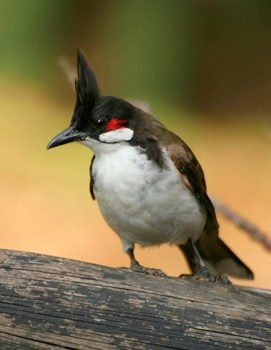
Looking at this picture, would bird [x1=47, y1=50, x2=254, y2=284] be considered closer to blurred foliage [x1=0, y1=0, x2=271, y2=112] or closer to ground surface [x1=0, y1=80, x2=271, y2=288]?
ground surface [x1=0, y1=80, x2=271, y2=288]

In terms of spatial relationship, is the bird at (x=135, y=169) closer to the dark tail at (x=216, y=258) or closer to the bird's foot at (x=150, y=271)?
Result: the bird's foot at (x=150, y=271)

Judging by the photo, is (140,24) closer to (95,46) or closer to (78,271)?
(95,46)

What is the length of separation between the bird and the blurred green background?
8.72 ft

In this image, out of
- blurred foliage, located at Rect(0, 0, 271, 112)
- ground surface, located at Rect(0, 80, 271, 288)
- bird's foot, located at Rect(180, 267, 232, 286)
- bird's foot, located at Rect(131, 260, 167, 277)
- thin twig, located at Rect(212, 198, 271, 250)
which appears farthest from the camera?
blurred foliage, located at Rect(0, 0, 271, 112)

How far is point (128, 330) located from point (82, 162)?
15.9ft

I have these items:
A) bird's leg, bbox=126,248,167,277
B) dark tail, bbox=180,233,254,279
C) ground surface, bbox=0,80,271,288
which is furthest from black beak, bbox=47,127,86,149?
ground surface, bbox=0,80,271,288

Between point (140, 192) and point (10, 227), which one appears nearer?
point (140, 192)

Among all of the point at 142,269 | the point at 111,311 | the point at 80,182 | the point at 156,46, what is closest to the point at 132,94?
the point at 156,46

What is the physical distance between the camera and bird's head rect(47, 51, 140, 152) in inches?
170

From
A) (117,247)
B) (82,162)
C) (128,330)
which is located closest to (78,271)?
(128,330)

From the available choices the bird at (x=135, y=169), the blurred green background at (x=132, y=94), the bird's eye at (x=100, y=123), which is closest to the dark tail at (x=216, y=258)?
the bird at (x=135, y=169)

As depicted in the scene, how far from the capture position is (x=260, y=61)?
988cm

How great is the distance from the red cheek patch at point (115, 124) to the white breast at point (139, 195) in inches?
3.3

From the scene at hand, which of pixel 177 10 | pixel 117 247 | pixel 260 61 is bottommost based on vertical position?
pixel 117 247
